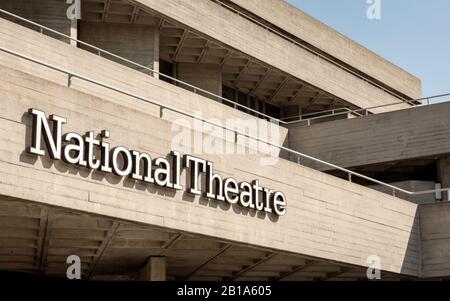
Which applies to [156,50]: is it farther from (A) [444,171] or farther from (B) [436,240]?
(A) [444,171]

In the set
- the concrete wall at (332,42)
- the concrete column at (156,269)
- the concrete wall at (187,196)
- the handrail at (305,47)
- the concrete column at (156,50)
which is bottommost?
the concrete column at (156,269)

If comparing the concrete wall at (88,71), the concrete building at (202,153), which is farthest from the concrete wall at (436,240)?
the concrete wall at (88,71)

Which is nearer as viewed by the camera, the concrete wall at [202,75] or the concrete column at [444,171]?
the concrete column at [444,171]

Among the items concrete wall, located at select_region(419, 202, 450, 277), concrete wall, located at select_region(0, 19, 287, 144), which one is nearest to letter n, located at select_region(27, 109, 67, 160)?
concrete wall, located at select_region(0, 19, 287, 144)

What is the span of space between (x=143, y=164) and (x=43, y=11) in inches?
447

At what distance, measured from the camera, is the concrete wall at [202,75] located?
34656 millimetres

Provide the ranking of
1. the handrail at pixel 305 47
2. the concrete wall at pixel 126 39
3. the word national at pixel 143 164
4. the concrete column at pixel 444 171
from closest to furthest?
1. the word national at pixel 143 164
2. the concrete wall at pixel 126 39
3. the concrete column at pixel 444 171
4. the handrail at pixel 305 47

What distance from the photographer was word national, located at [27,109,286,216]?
1655 centimetres

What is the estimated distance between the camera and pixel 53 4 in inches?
1099

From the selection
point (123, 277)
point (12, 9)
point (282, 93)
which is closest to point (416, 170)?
point (282, 93)

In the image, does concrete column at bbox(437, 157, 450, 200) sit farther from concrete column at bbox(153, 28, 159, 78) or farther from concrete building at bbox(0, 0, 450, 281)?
concrete column at bbox(153, 28, 159, 78)

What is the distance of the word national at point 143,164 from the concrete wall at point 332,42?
14701 millimetres

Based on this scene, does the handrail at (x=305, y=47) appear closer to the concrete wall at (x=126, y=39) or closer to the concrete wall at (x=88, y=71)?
the concrete wall at (x=126, y=39)

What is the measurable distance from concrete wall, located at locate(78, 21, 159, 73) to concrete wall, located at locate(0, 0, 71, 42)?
2669 millimetres
